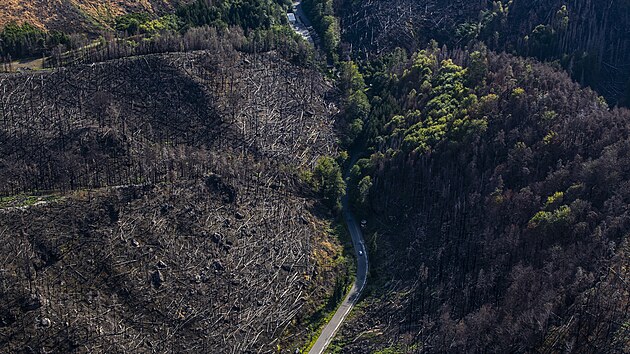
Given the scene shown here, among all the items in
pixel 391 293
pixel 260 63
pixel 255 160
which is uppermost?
pixel 260 63

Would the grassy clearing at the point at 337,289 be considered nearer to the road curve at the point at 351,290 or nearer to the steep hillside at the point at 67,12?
the road curve at the point at 351,290

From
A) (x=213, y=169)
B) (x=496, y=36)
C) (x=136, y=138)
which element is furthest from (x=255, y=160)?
(x=496, y=36)

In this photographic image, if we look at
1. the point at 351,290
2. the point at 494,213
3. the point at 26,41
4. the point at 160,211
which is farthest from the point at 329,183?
the point at 26,41

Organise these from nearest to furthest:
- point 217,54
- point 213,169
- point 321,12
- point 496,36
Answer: point 213,169
point 217,54
point 496,36
point 321,12

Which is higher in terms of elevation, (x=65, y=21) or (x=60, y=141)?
(x=65, y=21)

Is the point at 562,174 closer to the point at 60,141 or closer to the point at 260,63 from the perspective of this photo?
the point at 260,63

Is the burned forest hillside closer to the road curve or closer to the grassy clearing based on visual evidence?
the grassy clearing

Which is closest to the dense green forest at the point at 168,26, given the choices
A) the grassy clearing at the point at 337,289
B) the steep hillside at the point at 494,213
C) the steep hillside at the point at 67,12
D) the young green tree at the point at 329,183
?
the steep hillside at the point at 67,12

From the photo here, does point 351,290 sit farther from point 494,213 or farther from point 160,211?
point 160,211
